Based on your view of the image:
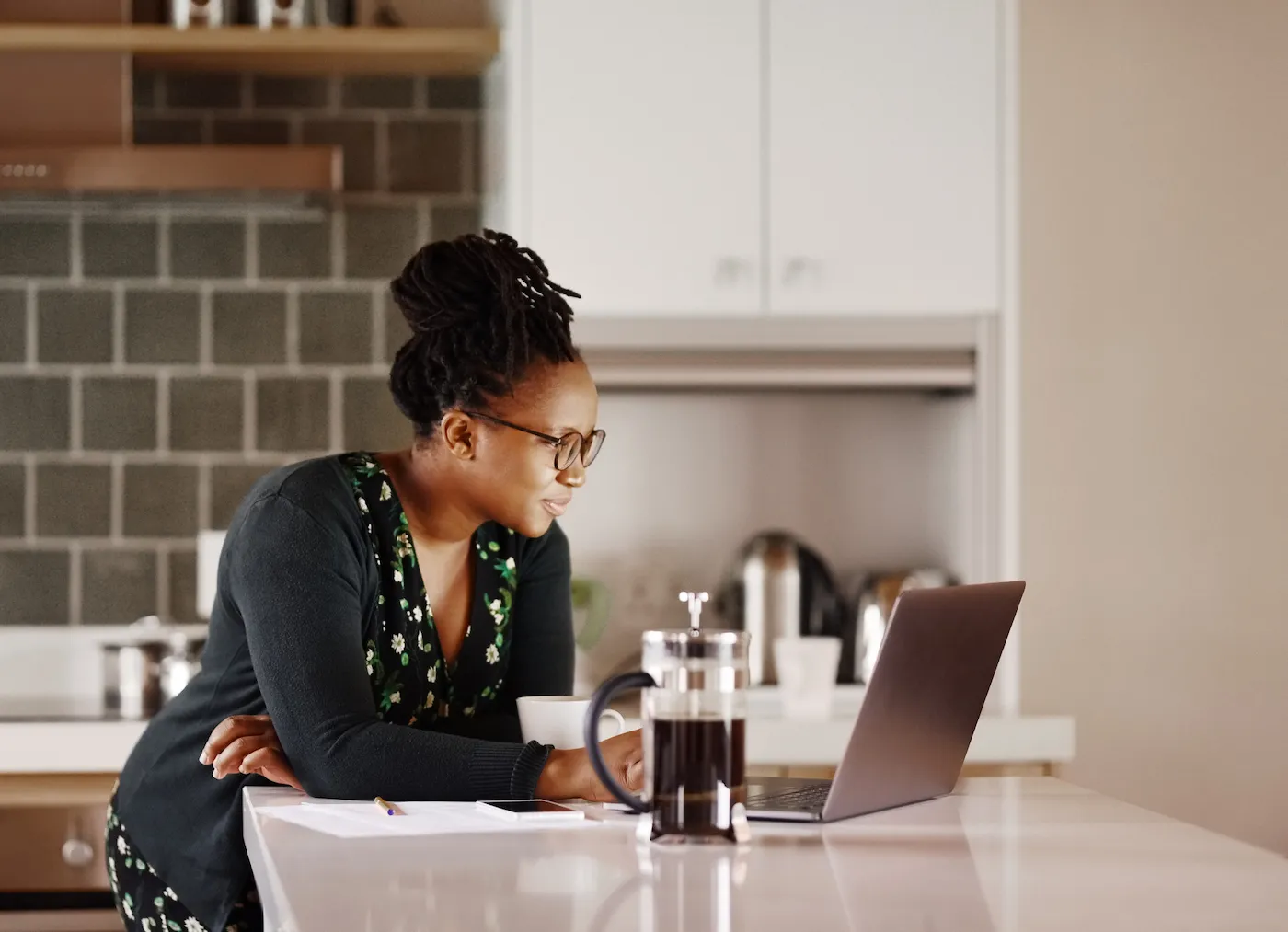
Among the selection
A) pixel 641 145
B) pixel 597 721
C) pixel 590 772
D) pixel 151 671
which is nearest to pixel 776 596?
pixel 641 145

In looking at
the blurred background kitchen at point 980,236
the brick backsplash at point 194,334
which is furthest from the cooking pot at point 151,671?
the brick backsplash at point 194,334

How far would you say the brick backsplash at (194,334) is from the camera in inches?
127

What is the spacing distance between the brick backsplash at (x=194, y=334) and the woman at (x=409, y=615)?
156cm

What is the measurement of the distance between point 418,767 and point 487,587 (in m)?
0.40

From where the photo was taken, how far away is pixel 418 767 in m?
1.38

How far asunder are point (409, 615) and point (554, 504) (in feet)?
0.65

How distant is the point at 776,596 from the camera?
3047 millimetres

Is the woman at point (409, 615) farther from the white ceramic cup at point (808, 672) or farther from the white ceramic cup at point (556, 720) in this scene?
the white ceramic cup at point (808, 672)

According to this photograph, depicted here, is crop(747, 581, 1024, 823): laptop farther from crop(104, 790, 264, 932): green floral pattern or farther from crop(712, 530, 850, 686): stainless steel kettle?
crop(712, 530, 850, 686): stainless steel kettle

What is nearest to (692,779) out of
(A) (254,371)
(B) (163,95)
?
(A) (254,371)

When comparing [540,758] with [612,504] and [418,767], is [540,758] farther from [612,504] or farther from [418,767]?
[612,504]

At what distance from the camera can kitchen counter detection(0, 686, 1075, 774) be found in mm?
2592

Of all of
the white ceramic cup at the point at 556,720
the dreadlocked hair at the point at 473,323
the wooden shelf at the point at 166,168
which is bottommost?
the white ceramic cup at the point at 556,720

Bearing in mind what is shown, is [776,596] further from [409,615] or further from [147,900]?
[147,900]
